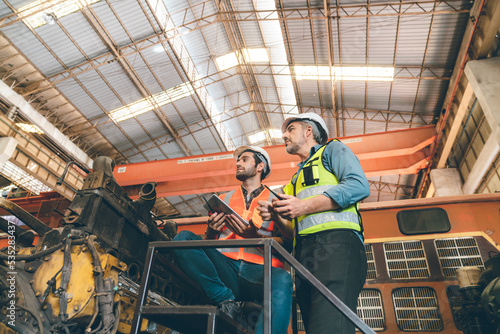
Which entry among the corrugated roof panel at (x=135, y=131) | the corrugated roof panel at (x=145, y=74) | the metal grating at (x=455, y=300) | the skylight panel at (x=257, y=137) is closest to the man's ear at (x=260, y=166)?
the metal grating at (x=455, y=300)

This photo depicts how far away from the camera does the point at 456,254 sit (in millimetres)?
3693

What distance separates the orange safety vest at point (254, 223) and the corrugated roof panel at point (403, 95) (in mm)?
11066

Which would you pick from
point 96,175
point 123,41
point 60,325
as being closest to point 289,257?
point 60,325

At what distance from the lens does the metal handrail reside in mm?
1391

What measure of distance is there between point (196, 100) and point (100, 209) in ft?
39.4

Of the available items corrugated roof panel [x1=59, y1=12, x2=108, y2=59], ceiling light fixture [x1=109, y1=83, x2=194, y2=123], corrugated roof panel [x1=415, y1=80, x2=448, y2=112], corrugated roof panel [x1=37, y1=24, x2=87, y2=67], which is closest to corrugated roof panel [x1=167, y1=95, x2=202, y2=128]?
ceiling light fixture [x1=109, y1=83, x2=194, y2=123]

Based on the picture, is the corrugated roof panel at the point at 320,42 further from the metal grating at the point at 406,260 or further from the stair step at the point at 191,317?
the stair step at the point at 191,317

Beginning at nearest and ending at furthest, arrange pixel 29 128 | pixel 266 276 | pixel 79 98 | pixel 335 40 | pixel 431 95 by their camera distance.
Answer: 1. pixel 266 276
2. pixel 335 40
3. pixel 431 95
4. pixel 79 98
5. pixel 29 128

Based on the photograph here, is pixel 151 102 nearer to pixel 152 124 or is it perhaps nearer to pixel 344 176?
pixel 152 124

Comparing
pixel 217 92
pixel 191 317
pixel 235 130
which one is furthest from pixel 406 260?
pixel 235 130

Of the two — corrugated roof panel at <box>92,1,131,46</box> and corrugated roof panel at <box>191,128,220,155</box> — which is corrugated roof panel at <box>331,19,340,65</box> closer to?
corrugated roof panel at <box>191,128,220,155</box>

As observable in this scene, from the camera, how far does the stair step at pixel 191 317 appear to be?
1444 mm

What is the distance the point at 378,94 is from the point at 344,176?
1208cm

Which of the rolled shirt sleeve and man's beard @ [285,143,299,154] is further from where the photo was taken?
man's beard @ [285,143,299,154]
